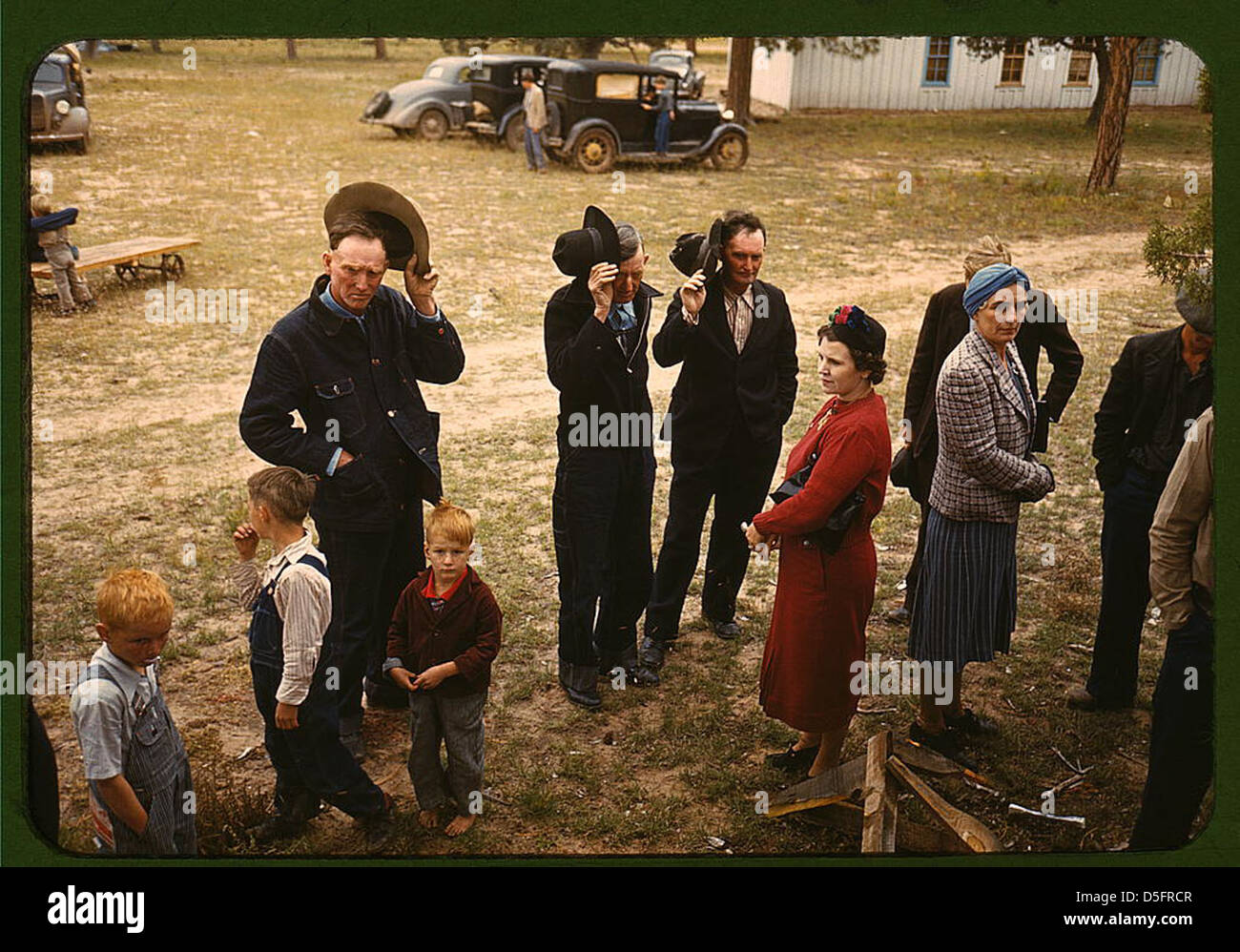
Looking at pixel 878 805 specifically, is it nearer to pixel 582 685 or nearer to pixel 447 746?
pixel 582 685

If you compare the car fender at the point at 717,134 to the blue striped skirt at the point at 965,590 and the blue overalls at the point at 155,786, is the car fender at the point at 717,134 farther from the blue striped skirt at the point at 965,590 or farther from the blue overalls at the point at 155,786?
the blue overalls at the point at 155,786

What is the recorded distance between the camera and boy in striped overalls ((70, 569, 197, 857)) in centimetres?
298

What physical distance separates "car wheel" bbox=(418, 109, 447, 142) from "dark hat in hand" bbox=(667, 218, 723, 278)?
345cm

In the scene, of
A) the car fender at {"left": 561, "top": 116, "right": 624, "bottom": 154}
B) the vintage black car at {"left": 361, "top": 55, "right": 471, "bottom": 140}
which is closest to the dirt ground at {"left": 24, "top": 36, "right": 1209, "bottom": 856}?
the vintage black car at {"left": 361, "top": 55, "right": 471, "bottom": 140}

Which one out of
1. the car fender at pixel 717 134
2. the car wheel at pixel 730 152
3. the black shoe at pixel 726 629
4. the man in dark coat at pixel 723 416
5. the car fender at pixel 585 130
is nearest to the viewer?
the man in dark coat at pixel 723 416

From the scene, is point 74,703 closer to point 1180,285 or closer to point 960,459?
point 960,459

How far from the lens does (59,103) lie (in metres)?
3.94

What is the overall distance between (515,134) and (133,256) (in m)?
3.15

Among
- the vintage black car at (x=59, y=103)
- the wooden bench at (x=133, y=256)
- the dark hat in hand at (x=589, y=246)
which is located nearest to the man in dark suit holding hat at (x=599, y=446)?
the dark hat in hand at (x=589, y=246)

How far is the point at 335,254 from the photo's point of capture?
341 cm

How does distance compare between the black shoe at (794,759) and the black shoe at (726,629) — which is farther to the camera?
the black shoe at (726,629)

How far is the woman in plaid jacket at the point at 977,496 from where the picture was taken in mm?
3582

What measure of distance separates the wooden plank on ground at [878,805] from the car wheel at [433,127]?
4993mm

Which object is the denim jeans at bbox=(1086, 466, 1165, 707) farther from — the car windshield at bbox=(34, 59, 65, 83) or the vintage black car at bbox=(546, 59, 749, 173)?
the car windshield at bbox=(34, 59, 65, 83)
